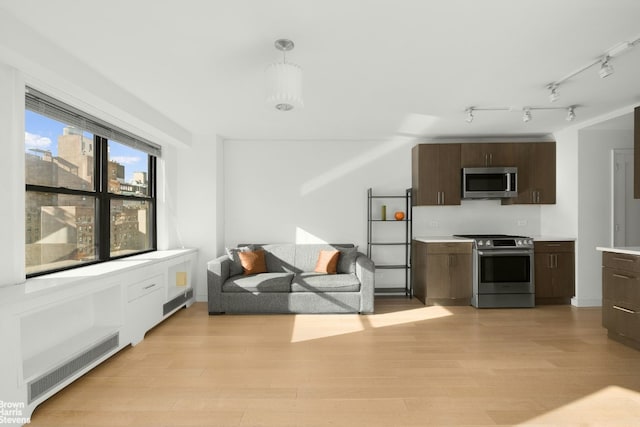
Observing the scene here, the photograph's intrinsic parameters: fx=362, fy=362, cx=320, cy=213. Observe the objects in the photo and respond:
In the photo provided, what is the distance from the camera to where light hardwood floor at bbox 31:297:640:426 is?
2.23m

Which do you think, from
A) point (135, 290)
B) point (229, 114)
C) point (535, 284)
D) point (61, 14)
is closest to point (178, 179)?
point (229, 114)

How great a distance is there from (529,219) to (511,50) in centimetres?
364

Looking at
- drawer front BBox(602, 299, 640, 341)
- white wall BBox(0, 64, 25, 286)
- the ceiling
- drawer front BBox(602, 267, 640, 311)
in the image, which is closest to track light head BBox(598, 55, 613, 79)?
the ceiling

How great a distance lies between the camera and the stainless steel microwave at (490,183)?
5.02m

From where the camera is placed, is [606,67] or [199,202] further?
[199,202]

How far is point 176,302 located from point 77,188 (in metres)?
1.75

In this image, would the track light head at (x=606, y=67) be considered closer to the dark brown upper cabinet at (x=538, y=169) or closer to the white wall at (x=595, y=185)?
the white wall at (x=595, y=185)

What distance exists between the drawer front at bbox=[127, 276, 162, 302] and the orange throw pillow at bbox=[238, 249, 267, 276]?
1094 mm

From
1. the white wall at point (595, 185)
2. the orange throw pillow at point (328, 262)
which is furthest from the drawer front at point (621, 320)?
the orange throw pillow at point (328, 262)

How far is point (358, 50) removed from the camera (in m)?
2.56

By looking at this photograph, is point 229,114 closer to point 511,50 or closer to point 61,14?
point 61,14

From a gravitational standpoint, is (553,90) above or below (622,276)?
above

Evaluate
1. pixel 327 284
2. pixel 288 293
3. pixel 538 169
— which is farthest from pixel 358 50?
pixel 538 169

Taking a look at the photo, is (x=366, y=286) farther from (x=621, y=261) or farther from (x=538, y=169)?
(x=538, y=169)
